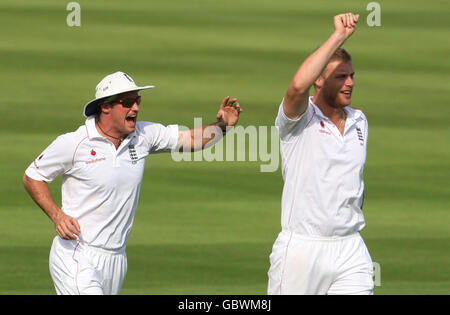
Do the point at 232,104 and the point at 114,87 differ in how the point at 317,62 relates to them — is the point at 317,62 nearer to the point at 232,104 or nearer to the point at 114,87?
the point at 232,104

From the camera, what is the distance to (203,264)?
31.8ft

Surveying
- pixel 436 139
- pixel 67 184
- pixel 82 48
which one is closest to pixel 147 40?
pixel 82 48

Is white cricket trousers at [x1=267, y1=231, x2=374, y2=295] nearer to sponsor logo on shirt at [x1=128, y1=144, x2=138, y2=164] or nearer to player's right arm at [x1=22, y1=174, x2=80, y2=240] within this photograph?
sponsor logo on shirt at [x1=128, y1=144, x2=138, y2=164]

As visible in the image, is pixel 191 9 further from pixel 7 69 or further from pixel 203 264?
pixel 203 264

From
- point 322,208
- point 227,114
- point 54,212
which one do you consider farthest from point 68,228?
point 322,208

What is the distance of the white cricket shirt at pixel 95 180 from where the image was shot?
21.5 feet

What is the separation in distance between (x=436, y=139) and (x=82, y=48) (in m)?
5.30

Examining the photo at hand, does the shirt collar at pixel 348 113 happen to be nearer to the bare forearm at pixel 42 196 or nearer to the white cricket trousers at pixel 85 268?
the white cricket trousers at pixel 85 268

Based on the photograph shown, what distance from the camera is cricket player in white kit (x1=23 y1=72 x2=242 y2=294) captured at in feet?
21.4

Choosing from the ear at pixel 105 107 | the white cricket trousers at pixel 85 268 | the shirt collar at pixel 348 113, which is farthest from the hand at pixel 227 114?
the white cricket trousers at pixel 85 268

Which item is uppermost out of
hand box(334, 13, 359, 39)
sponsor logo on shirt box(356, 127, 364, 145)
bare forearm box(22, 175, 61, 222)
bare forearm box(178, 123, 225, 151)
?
hand box(334, 13, 359, 39)

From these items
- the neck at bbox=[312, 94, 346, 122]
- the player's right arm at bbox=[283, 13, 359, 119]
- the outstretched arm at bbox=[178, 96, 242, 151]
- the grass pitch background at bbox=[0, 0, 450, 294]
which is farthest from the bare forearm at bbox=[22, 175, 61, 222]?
the grass pitch background at bbox=[0, 0, 450, 294]

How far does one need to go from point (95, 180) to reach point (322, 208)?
1.46 metres
